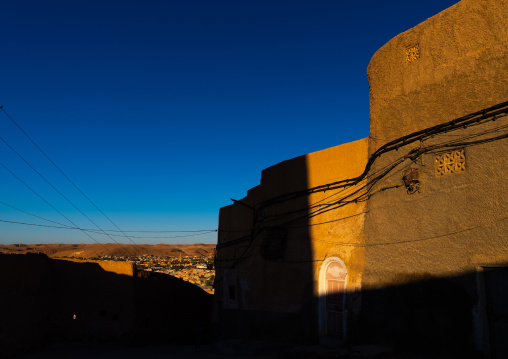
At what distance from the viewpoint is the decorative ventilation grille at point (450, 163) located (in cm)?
762

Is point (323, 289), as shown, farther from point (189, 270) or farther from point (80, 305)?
point (189, 270)

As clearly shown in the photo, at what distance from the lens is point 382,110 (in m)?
9.75

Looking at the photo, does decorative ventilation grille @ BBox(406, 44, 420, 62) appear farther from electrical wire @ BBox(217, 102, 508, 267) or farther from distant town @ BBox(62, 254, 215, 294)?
Result: distant town @ BBox(62, 254, 215, 294)

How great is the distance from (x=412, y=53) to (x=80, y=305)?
13320mm

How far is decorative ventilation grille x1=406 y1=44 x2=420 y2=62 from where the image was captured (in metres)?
9.14

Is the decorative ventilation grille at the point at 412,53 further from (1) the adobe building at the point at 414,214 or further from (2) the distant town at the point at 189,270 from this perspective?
(2) the distant town at the point at 189,270

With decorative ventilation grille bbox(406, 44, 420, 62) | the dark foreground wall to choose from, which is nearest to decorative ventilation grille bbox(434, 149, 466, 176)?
decorative ventilation grille bbox(406, 44, 420, 62)

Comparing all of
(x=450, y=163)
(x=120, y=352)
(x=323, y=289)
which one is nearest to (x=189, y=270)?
(x=120, y=352)

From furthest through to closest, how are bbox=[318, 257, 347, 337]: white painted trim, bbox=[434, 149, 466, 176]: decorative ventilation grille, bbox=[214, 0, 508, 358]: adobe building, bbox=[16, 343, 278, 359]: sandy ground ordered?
bbox=[16, 343, 278, 359]: sandy ground
bbox=[318, 257, 347, 337]: white painted trim
bbox=[434, 149, 466, 176]: decorative ventilation grille
bbox=[214, 0, 508, 358]: adobe building

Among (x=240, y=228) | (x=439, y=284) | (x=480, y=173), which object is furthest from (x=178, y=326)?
(x=480, y=173)

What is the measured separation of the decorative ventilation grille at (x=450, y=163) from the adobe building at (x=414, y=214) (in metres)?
0.02

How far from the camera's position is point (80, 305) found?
13445 mm

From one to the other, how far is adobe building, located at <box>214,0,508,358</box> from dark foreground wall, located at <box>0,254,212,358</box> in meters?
5.03

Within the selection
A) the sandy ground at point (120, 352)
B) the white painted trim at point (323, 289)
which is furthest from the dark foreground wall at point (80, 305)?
the white painted trim at point (323, 289)
